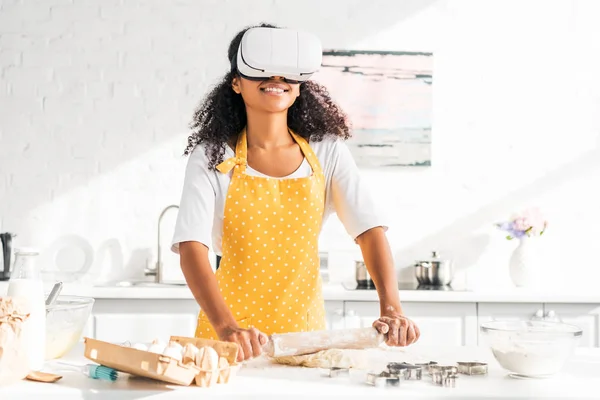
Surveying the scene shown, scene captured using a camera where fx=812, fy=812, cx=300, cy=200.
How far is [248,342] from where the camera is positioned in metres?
1.67

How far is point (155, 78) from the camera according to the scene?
413cm

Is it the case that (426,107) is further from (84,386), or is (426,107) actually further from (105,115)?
(84,386)

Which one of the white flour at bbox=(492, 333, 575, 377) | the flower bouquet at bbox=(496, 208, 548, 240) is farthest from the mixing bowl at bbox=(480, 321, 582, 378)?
the flower bouquet at bbox=(496, 208, 548, 240)

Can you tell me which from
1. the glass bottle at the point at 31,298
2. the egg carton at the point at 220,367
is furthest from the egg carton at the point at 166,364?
the glass bottle at the point at 31,298

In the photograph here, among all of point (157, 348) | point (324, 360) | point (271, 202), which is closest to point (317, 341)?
point (324, 360)

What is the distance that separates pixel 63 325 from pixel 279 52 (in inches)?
31.8

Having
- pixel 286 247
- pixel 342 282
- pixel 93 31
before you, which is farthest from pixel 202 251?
pixel 93 31

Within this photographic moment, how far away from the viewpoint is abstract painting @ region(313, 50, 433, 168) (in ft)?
13.6

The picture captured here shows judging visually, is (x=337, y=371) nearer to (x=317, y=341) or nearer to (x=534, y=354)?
(x=317, y=341)

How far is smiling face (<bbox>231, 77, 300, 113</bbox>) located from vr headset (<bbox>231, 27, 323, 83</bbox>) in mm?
54

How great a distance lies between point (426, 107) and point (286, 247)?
7.30 feet

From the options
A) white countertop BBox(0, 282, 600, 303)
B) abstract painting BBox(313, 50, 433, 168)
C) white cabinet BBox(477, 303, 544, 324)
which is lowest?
white cabinet BBox(477, 303, 544, 324)

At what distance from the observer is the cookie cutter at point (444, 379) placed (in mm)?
1575

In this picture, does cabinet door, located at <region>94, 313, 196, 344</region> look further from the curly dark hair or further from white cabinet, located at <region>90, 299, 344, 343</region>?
the curly dark hair
